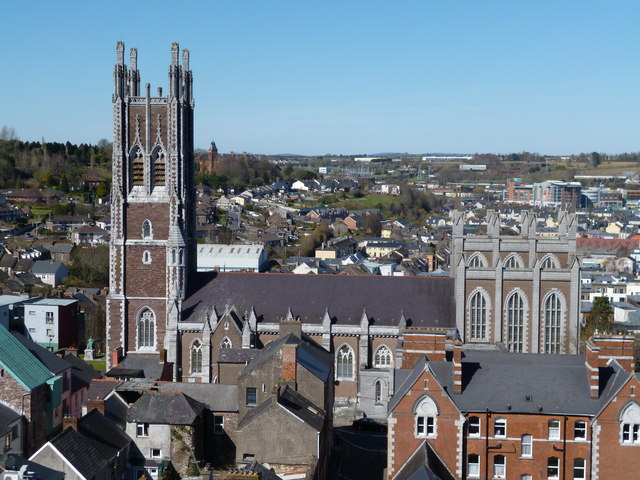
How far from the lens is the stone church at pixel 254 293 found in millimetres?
54031

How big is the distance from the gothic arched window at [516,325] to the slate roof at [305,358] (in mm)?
12720

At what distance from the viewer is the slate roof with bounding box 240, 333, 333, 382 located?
4069 cm

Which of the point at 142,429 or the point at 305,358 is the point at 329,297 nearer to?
the point at 305,358

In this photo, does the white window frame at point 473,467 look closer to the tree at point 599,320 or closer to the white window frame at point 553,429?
the white window frame at point 553,429

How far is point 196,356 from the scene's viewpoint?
55188 millimetres

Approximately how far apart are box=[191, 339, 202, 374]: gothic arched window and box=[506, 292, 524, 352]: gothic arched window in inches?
721

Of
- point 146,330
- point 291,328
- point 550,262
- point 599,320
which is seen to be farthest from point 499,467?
point 599,320

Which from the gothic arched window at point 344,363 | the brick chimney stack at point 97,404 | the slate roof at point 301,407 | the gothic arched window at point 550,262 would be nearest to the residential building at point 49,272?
the gothic arched window at point 344,363

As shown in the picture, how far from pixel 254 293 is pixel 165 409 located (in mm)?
19573

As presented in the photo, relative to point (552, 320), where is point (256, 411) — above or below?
below

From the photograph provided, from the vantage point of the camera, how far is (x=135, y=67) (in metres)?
57.5

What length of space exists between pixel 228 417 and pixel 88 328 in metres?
44.8

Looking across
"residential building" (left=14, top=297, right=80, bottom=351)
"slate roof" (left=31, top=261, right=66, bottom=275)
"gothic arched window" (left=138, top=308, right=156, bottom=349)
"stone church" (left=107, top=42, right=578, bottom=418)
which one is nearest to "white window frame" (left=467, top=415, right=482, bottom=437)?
"stone church" (left=107, top=42, right=578, bottom=418)

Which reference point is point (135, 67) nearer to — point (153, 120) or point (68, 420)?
point (153, 120)
